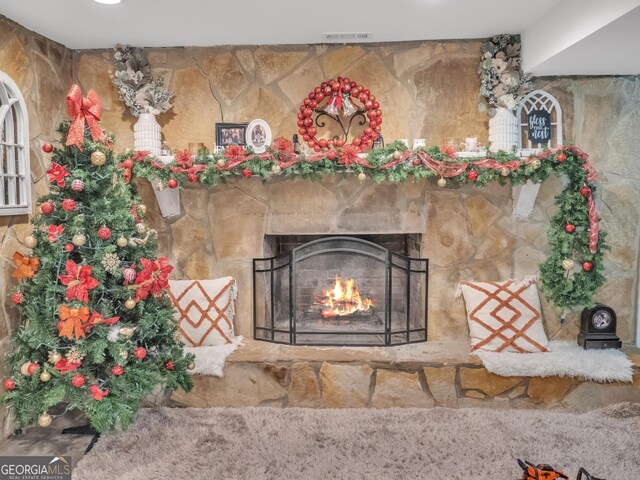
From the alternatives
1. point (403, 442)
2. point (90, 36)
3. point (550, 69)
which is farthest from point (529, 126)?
point (90, 36)

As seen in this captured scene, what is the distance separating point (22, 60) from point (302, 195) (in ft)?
5.40

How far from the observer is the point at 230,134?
9.49 ft

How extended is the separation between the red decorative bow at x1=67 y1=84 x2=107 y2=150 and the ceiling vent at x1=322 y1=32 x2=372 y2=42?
1.32 m

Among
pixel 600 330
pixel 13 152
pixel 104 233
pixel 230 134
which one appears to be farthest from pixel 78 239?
pixel 600 330

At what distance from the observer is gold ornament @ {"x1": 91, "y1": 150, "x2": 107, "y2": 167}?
2138 millimetres

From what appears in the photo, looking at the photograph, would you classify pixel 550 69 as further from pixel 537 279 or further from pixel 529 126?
pixel 537 279

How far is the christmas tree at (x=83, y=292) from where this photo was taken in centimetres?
211

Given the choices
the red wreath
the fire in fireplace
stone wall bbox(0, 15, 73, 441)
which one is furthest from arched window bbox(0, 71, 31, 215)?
the fire in fireplace

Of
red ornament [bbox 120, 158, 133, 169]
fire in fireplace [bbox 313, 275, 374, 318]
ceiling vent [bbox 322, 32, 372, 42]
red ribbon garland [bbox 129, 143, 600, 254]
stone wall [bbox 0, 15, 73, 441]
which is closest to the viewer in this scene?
stone wall [bbox 0, 15, 73, 441]

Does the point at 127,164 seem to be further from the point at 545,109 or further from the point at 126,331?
the point at 545,109

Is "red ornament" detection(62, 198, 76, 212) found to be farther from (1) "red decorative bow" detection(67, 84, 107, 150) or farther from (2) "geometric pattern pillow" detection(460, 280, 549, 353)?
(2) "geometric pattern pillow" detection(460, 280, 549, 353)

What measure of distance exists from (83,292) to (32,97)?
1.18m

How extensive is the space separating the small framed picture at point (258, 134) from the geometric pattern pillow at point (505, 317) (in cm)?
150

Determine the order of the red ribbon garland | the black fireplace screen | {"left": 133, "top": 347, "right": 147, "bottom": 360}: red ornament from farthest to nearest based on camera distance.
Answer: the black fireplace screen, the red ribbon garland, {"left": 133, "top": 347, "right": 147, "bottom": 360}: red ornament
